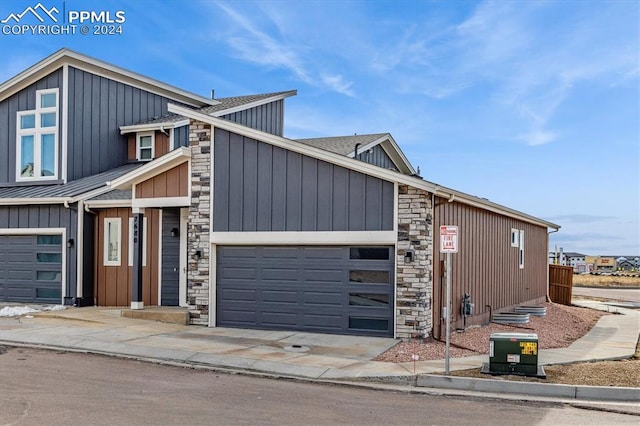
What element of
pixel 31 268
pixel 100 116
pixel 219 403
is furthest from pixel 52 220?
pixel 219 403

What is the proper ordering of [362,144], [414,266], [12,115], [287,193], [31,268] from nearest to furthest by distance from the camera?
[414,266] → [287,193] → [31,268] → [362,144] → [12,115]

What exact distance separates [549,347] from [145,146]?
14.9 meters

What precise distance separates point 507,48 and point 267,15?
6.63m

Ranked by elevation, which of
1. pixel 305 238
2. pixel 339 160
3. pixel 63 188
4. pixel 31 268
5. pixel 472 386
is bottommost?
pixel 472 386

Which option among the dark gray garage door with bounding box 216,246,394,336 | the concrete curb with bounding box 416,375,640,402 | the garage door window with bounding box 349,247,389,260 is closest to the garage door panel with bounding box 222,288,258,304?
the dark gray garage door with bounding box 216,246,394,336

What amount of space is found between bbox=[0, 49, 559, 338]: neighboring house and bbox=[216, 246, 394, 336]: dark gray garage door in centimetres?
3

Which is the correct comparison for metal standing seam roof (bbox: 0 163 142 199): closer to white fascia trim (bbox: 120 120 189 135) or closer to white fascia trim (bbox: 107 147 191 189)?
white fascia trim (bbox: 120 120 189 135)

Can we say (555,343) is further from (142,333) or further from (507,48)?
(142,333)

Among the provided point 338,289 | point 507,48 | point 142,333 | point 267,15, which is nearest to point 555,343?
point 338,289

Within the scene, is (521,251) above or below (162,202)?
below

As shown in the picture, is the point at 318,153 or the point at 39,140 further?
the point at 39,140

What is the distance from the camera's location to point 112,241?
17875mm

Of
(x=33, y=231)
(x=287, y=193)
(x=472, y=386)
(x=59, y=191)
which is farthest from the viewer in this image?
(x=59, y=191)

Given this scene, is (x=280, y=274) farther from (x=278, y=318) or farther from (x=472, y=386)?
(x=472, y=386)
